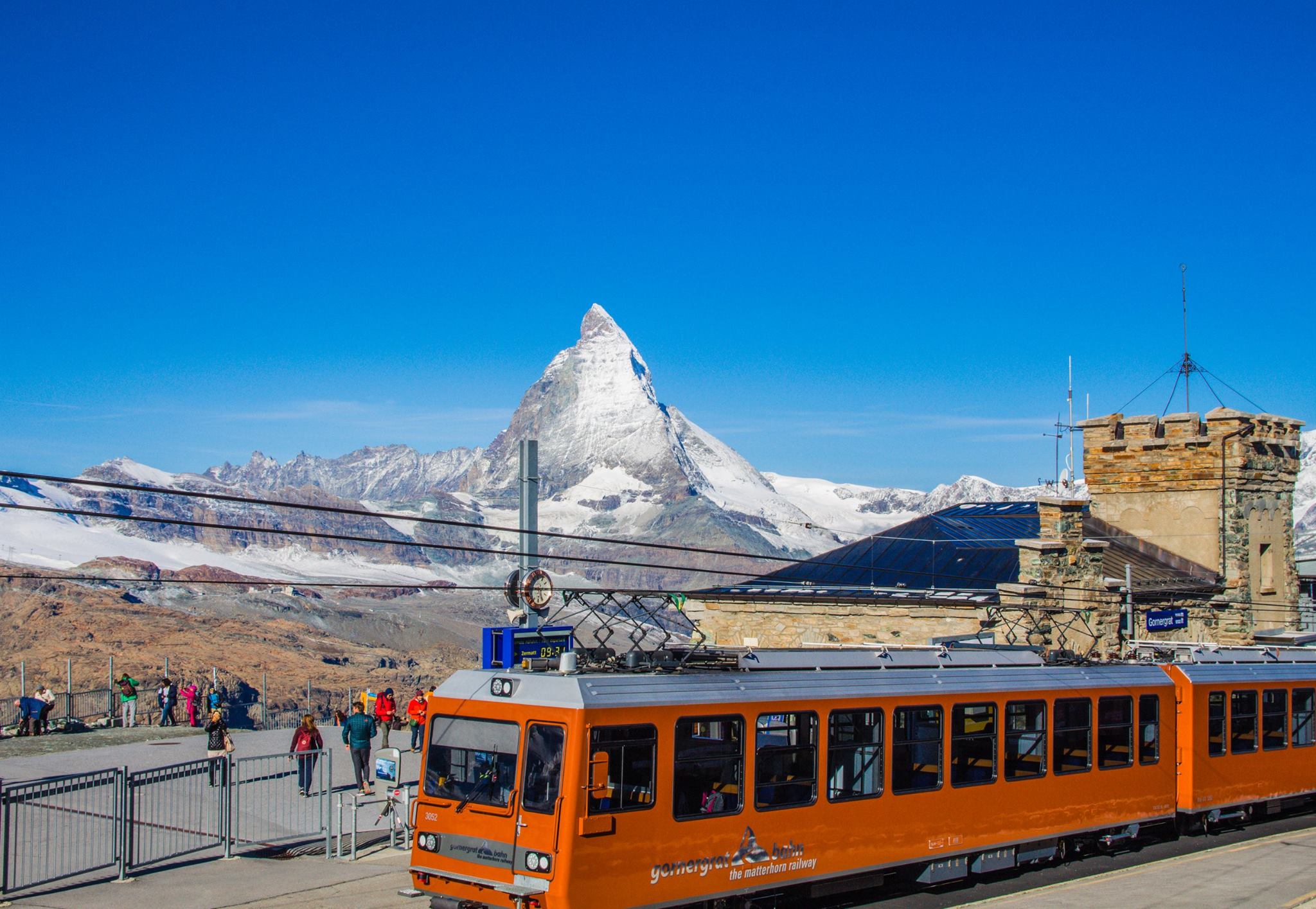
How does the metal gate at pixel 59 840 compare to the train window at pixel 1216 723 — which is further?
the train window at pixel 1216 723

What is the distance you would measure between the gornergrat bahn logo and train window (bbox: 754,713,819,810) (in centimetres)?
42

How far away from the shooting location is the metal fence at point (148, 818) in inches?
597

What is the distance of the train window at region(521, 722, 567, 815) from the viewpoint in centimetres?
1186

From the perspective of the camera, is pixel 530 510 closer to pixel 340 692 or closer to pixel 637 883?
pixel 637 883

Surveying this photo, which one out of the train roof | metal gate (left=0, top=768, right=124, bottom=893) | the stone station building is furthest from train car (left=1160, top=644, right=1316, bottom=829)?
metal gate (left=0, top=768, right=124, bottom=893)

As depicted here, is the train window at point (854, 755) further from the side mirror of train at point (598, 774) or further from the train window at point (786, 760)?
the side mirror of train at point (598, 774)

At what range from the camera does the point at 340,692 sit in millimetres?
88375

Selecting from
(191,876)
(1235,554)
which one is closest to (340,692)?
(1235,554)

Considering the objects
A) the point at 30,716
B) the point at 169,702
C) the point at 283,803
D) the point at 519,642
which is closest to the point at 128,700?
the point at 30,716

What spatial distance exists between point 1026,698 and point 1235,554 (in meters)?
24.0

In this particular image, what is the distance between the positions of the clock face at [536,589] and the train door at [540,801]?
1103cm

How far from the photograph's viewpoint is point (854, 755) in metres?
14.3

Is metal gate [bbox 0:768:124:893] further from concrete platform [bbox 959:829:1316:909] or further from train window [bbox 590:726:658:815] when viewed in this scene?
concrete platform [bbox 959:829:1316:909]

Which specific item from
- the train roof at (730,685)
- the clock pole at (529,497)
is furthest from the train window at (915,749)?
the clock pole at (529,497)
